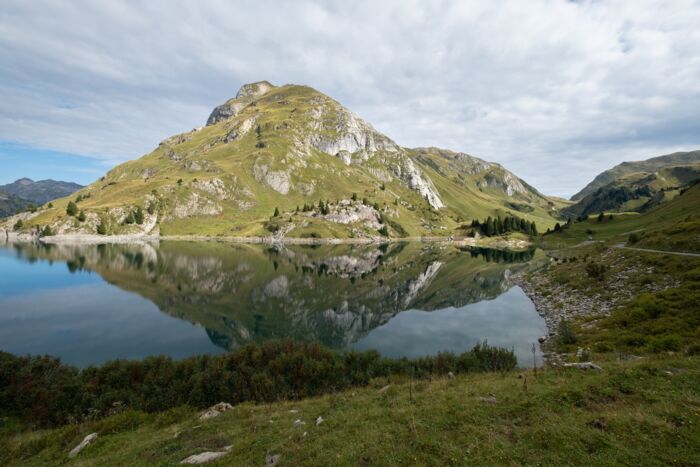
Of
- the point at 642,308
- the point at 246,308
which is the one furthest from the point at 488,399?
the point at 246,308

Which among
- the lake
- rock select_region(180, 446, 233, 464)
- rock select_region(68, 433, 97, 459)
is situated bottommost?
the lake

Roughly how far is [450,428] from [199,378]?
23.6 meters

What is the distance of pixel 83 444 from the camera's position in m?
19.9

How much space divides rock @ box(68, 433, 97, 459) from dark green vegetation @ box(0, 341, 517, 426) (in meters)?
5.92

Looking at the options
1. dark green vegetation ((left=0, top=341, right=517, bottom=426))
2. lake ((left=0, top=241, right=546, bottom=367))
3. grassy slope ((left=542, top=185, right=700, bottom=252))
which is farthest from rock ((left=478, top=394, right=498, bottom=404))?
grassy slope ((left=542, top=185, right=700, bottom=252))

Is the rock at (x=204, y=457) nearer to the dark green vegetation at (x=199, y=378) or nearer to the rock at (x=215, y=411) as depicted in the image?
the rock at (x=215, y=411)

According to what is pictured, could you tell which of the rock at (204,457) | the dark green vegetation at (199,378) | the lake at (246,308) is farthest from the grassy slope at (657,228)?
the rock at (204,457)

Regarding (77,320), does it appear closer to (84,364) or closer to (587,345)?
(84,364)

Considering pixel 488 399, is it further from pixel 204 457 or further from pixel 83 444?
pixel 83 444

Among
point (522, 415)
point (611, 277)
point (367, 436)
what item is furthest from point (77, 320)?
point (611, 277)

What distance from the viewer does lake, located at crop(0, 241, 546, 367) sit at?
52062 mm

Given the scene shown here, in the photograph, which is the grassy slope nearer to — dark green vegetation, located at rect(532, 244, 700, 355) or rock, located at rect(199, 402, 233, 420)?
dark green vegetation, located at rect(532, 244, 700, 355)

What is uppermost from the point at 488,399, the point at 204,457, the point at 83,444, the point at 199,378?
the point at 488,399

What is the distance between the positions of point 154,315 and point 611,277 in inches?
3496
